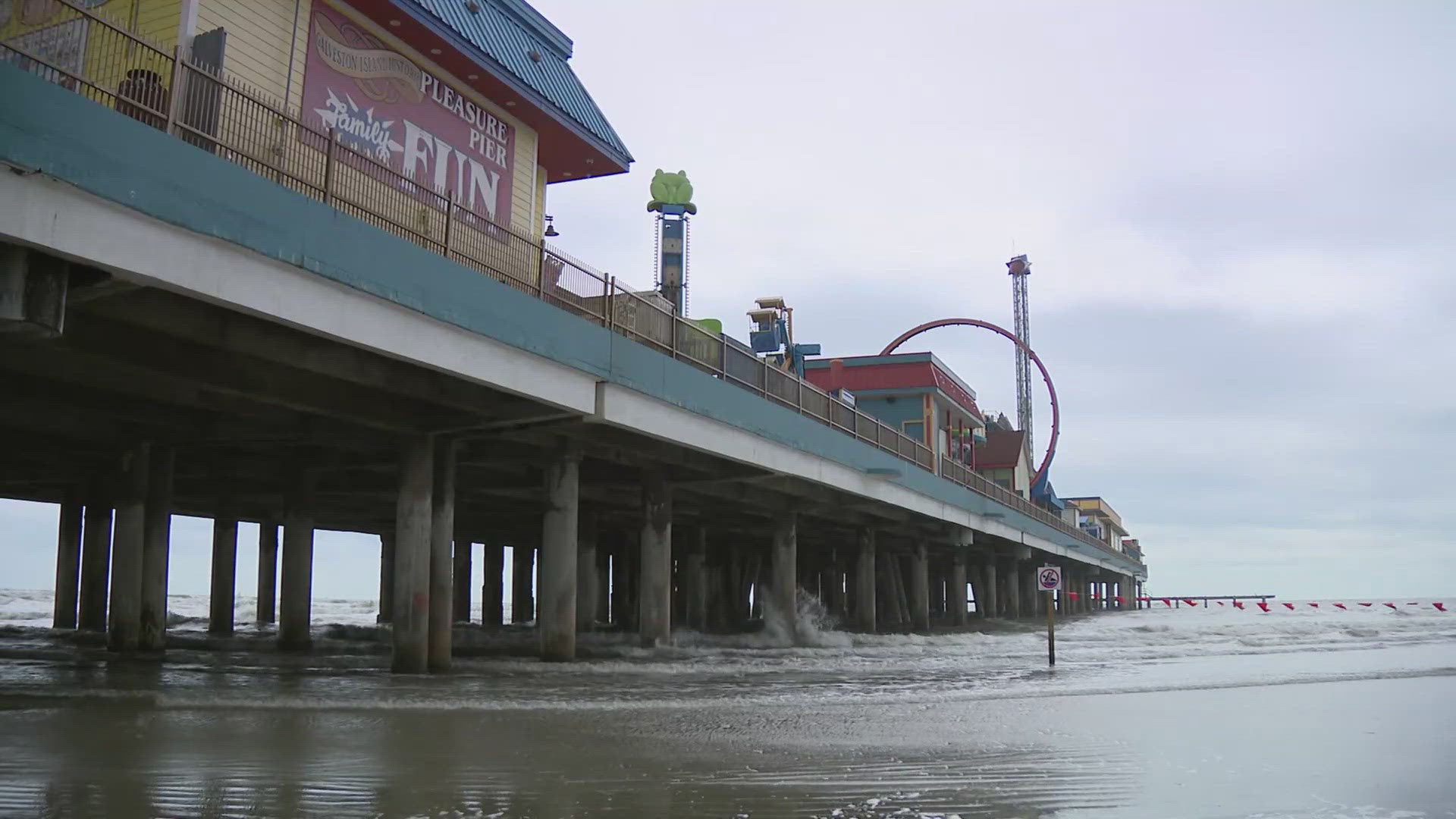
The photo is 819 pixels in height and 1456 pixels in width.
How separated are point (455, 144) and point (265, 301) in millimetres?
10238

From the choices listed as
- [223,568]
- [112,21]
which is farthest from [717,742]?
[223,568]

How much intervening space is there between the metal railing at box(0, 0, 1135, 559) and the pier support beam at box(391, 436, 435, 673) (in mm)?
3921

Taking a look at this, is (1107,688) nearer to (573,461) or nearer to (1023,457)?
(573,461)

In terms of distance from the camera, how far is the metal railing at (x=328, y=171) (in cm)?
1212

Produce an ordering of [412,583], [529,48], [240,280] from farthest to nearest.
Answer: [529,48]
[412,583]
[240,280]

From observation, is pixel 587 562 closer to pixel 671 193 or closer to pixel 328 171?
pixel 671 193

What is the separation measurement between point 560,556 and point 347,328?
804cm

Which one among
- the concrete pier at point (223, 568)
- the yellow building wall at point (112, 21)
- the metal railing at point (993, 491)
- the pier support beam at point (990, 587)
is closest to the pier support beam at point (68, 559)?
the concrete pier at point (223, 568)

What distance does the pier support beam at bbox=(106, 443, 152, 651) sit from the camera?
22.5m

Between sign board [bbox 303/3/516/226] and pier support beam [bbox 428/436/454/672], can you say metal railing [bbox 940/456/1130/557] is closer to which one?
sign board [bbox 303/3/516/226]

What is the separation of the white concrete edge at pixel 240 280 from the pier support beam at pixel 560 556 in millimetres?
3939

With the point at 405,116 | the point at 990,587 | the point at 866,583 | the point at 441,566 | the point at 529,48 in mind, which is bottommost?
the point at 990,587

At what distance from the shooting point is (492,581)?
48500 millimetres

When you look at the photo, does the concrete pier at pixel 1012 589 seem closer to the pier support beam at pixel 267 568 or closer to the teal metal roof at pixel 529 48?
the pier support beam at pixel 267 568
